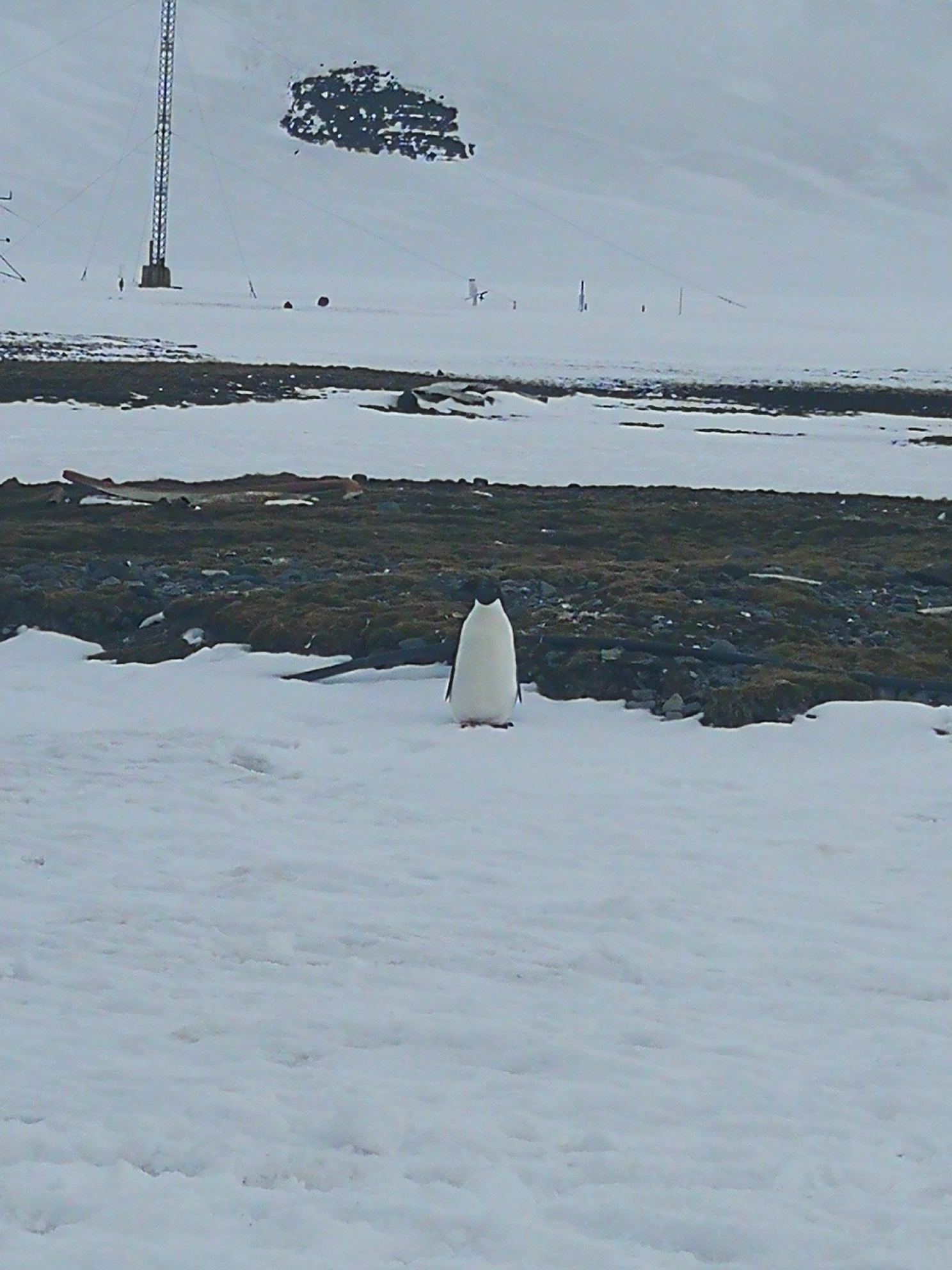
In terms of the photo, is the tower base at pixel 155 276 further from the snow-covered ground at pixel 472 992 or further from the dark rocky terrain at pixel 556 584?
the snow-covered ground at pixel 472 992

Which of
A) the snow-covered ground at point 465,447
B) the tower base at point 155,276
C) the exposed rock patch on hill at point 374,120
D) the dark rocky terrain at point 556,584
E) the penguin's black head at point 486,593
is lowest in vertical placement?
the dark rocky terrain at point 556,584

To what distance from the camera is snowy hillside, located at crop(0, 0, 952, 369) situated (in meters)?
54.6

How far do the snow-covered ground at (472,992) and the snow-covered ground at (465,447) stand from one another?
596 cm

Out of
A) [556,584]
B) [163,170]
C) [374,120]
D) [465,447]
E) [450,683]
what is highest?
[374,120]

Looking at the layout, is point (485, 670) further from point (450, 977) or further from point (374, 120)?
point (374, 120)

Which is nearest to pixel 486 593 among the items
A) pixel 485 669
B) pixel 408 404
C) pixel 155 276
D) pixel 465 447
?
pixel 485 669

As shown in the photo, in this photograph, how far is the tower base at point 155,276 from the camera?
42.7 meters

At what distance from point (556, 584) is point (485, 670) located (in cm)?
196

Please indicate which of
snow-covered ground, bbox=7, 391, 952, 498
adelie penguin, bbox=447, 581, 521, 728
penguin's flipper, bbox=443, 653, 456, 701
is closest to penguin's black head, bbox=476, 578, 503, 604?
adelie penguin, bbox=447, 581, 521, 728

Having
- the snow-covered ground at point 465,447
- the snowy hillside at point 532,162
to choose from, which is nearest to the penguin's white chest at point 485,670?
the snow-covered ground at point 465,447

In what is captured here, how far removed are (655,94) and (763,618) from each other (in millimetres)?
80190

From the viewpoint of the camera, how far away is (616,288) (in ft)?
173

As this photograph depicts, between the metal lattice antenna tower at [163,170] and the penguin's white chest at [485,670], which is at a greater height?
the metal lattice antenna tower at [163,170]

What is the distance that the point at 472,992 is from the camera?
3.31 m
